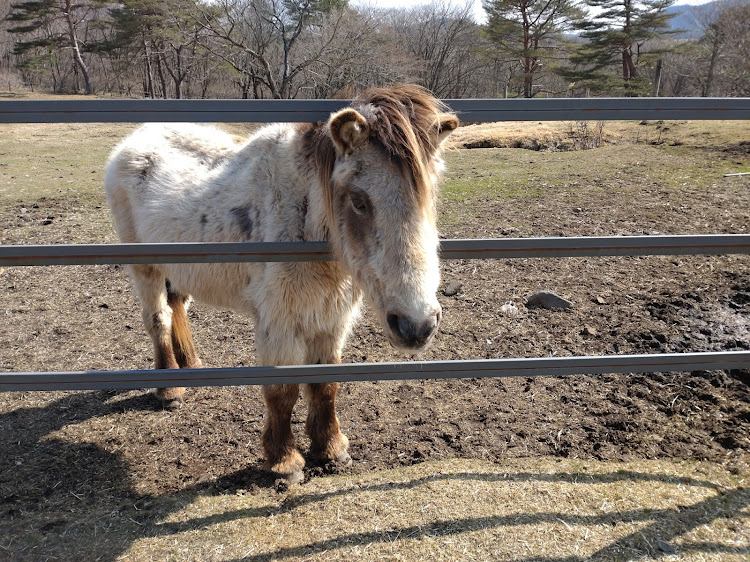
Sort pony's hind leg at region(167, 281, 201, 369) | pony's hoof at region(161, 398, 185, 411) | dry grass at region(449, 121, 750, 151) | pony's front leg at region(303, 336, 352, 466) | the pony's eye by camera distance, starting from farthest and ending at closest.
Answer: dry grass at region(449, 121, 750, 151) < pony's hind leg at region(167, 281, 201, 369) < pony's hoof at region(161, 398, 185, 411) < pony's front leg at region(303, 336, 352, 466) < the pony's eye

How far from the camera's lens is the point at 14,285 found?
638 cm

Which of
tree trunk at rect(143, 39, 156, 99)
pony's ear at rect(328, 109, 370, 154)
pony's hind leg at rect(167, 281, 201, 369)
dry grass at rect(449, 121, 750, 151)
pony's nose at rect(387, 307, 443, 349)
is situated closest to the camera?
pony's nose at rect(387, 307, 443, 349)

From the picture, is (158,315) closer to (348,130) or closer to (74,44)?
(348,130)

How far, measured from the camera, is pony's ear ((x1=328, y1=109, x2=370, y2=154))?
2.32 metres

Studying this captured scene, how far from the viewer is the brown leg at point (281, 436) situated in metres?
3.26

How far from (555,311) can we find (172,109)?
4.25m

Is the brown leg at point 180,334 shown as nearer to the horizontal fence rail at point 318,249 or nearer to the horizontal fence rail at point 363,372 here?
the horizontal fence rail at point 363,372

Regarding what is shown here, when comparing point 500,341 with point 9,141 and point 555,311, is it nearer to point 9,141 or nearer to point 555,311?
point 555,311

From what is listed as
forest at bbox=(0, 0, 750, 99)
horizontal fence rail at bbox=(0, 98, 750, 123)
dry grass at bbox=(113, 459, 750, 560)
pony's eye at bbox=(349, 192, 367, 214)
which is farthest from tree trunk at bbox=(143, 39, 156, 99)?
dry grass at bbox=(113, 459, 750, 560)

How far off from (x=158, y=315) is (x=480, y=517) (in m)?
3.16

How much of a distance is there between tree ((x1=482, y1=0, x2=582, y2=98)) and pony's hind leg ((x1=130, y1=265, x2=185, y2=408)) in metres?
31.6

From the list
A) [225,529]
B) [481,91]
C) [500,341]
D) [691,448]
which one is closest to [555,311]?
[500,341]

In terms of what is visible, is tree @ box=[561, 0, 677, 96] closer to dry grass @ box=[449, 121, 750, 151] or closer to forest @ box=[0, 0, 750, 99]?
forest @ box=[0, 0, 750, 99]

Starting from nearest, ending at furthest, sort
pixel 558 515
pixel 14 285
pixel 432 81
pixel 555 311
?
pixel 558 515 → pixel 555 311 → pixel 14 285 → pixel 432 81
